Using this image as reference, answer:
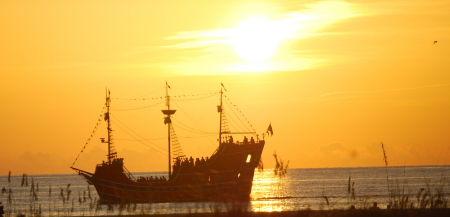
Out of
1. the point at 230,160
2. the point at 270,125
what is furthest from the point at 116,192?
the point at 270,125

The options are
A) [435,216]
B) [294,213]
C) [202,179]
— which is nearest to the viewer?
[435,216]

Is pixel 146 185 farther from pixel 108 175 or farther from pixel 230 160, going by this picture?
pixel 230 160

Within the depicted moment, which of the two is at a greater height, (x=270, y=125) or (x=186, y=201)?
(x=270, y=125)

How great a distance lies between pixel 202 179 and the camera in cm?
7181

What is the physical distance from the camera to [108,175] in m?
73.1

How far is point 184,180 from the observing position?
72.2 meters

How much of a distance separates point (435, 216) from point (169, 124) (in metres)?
49.9

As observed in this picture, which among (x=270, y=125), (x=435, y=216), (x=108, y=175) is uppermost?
(x=270, y=125)

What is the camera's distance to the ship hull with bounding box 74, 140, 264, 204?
71750 mm

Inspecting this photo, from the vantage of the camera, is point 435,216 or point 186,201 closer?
point 435,216

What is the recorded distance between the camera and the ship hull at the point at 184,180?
71.8 meters

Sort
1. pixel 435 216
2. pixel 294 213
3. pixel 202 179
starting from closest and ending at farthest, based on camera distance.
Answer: pixel 435 216 → pixel 294 213 → pixel 202 179

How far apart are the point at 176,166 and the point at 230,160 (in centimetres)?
582

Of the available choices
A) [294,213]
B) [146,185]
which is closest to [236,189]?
[146,185]
